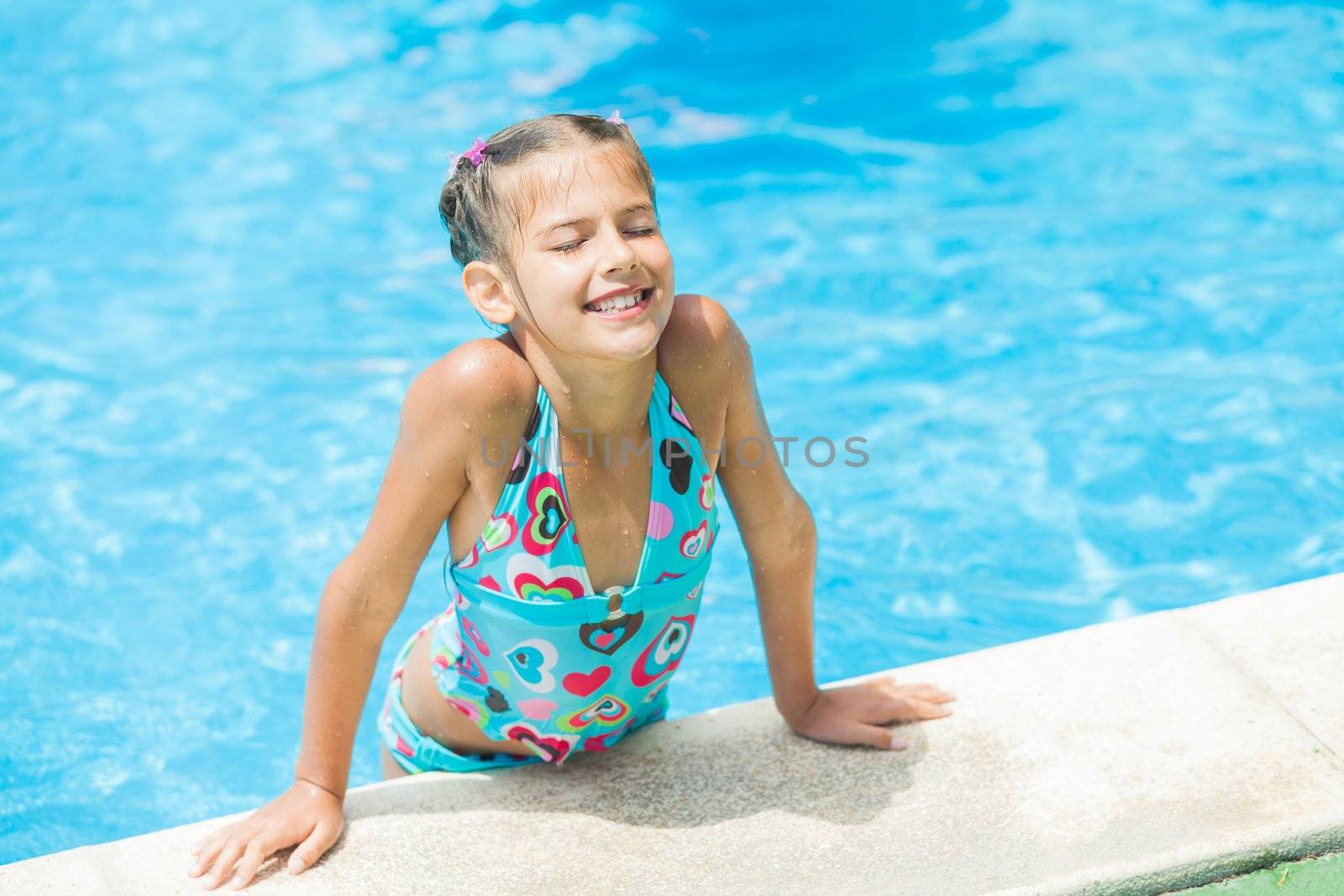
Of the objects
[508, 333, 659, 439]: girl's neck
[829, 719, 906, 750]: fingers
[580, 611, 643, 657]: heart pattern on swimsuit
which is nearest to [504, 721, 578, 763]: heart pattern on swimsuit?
[580, 611, 643, 657]: heart pattern on swimsuit

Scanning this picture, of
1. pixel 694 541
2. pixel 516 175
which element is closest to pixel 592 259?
pixel 516 175

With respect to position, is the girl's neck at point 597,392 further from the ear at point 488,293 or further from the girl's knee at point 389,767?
the girl's knee at point 389,767

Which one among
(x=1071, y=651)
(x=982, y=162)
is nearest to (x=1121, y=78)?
(x=982, y=162)

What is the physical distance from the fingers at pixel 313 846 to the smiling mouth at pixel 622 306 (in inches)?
46.6

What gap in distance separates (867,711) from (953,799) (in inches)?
12.8

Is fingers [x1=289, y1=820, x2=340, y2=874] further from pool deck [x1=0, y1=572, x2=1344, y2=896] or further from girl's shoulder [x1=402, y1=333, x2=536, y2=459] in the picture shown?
girl's shoulder [x1=402, y1=333, x2=536, y2=459]

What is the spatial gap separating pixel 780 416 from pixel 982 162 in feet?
6.95

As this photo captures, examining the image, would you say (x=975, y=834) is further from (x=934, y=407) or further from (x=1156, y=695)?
(x=934, y=407)

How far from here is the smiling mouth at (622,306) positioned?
2.60 metres

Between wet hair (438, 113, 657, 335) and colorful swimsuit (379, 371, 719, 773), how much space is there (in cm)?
31

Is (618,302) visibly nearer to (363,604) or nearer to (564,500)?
(564,500)

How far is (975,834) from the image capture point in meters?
2.86

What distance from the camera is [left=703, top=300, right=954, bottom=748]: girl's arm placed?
10.0 ft

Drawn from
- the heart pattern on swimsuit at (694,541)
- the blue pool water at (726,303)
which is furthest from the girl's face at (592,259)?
the blue pool water at (726,303)
